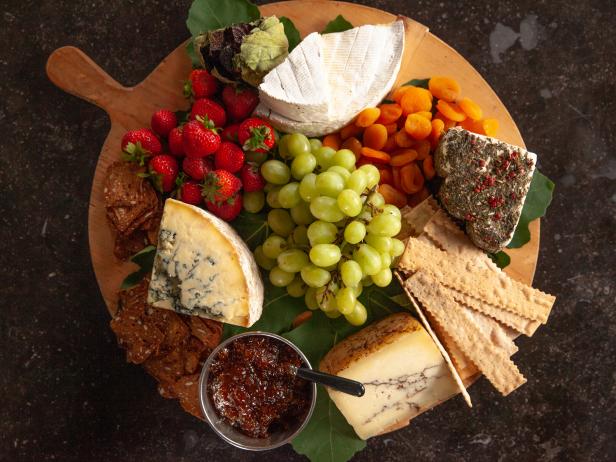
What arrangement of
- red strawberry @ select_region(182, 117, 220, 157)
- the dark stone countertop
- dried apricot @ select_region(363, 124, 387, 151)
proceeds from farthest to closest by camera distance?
the dark stone countertop, dried apricot @ select_region(363, 124, 387, 151), red strawberry @ select_region(182, 117, 220, 157)

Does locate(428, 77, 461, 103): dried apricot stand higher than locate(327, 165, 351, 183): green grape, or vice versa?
locate(428, 77, 461, 103): dried apricot

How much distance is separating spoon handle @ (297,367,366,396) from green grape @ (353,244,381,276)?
0.29 meters

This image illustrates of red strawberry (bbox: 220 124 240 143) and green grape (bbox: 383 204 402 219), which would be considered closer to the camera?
green grape (bbox: 383 204 402 219)

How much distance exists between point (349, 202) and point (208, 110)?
0.50m

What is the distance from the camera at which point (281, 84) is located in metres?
1.44

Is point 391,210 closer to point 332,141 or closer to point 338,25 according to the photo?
point 332,141

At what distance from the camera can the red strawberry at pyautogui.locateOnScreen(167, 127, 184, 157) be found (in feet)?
5.03

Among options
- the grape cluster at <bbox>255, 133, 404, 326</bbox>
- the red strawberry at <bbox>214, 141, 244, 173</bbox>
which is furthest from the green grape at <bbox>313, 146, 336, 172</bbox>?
the red strawberry at <bbox>214, 141, 244, 173</bbox>

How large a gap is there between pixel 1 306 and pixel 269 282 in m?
1.14

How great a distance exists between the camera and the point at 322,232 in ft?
4.65

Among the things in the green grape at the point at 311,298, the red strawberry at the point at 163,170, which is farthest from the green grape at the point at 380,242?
the red strawberry at the point at 163,170

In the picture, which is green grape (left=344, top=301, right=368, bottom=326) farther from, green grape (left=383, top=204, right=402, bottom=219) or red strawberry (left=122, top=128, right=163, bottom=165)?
red strawberry (left=122, top=128, right=163, bottom=165)

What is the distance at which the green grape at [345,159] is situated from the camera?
147cm

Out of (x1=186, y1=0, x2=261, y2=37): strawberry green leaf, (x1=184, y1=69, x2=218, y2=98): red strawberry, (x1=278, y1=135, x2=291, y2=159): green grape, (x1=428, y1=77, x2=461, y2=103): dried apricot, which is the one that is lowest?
(x1=278, y1=135, x2=291, y2=159): green grape
